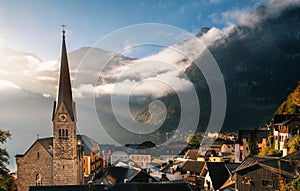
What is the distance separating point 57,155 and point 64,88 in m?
8.13

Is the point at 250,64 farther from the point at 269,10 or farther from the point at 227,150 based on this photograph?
the point at 227,150

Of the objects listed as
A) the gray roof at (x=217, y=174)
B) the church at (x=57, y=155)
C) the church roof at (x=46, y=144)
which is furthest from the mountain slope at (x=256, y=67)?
the gray roof at (x=217, y=174)

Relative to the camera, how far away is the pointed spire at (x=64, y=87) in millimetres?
41750

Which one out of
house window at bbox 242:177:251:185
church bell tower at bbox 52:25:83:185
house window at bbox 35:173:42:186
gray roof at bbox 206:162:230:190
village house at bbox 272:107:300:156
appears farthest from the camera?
house window at bbox 35:173:42:186

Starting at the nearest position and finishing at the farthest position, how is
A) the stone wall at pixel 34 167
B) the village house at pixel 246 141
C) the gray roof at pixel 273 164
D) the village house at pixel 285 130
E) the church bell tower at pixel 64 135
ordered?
the gray roof at pixel 273 164 < the village house at pixel 285 130 < the church bell tower at pixel 64 135 < the stone wall at pixel 34 167 < the village house at pixel 246 141

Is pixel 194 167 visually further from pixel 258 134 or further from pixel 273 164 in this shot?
pixel 273 164

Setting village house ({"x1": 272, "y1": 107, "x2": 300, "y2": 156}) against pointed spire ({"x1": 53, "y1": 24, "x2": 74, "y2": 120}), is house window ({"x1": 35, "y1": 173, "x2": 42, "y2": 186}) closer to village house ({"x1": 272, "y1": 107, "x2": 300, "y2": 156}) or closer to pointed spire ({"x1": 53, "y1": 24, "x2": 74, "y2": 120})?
pointed spire ({"x1": 53, "y1": 24, "x2": 74, "y2": 120})

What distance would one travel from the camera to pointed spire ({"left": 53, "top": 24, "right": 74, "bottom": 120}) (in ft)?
137

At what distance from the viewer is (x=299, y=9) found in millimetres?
106688

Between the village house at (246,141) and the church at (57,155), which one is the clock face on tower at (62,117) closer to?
the church at (57,155)

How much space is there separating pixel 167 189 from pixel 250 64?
360ft

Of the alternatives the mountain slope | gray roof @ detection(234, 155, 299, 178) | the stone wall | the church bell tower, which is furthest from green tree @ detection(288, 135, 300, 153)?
the mountain slope

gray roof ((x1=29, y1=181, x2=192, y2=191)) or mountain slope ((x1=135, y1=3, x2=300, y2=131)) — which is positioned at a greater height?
mountain slope ((x1=135, y1=3, x2=300, y2=131))

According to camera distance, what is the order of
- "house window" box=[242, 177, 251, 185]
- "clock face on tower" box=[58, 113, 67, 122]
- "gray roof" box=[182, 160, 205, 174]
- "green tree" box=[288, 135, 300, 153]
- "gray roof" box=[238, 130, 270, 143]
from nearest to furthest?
1. "house window" box=[242, 177, 251, 185]
2. "green tree" box=[288, 135, 300, 153]
3. "clock face on tower" box=[58, 113, 67, 122]
4. "gray roof" box=[182, 160, 205, 174]
5. "gray roof" box=[238, 130, 270, 143]
